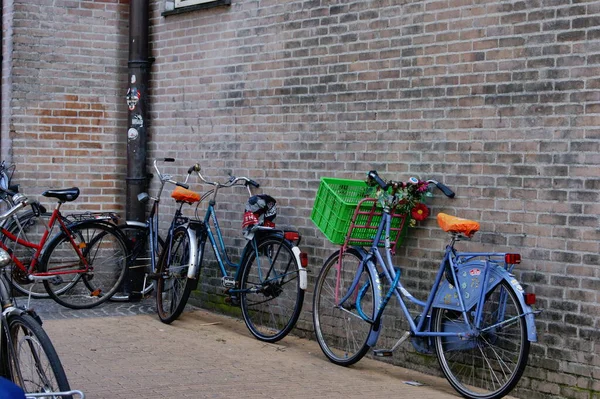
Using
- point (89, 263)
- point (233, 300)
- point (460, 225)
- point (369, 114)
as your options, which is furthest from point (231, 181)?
point (460, 225)

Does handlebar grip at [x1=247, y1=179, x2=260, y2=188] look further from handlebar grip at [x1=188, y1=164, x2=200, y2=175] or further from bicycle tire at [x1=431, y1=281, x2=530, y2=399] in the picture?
bicycle tire at [x1=431, y1=281, x2=530, y2=399]

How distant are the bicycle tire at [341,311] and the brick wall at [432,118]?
0.95 feet

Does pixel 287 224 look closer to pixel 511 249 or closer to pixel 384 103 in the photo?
pixel 384 103

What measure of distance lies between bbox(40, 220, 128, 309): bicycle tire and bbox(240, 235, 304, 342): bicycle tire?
1581 millimetres

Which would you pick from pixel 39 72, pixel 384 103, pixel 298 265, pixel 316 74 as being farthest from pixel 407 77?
pixel 39 72

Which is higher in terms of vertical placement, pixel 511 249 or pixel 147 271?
pixel 511 249

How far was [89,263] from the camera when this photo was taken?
929 centimetres

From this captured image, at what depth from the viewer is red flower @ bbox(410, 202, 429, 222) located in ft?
22.8

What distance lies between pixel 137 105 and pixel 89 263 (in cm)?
165

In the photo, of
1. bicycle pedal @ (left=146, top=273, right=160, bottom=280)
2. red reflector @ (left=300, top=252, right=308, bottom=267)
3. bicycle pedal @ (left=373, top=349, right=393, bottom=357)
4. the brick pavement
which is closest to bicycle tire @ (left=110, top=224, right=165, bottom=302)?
bicycle pedal @ (left=146, top=273, right=160, bottom=280)

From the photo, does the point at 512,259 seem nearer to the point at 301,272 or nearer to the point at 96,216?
the point at 301,272

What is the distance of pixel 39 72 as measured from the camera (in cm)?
1001

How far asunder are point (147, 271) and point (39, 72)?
2288mm

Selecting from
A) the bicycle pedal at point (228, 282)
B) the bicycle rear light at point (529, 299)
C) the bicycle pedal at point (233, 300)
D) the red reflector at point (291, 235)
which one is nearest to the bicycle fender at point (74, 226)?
the bicycle pedal at point (228, 282)
